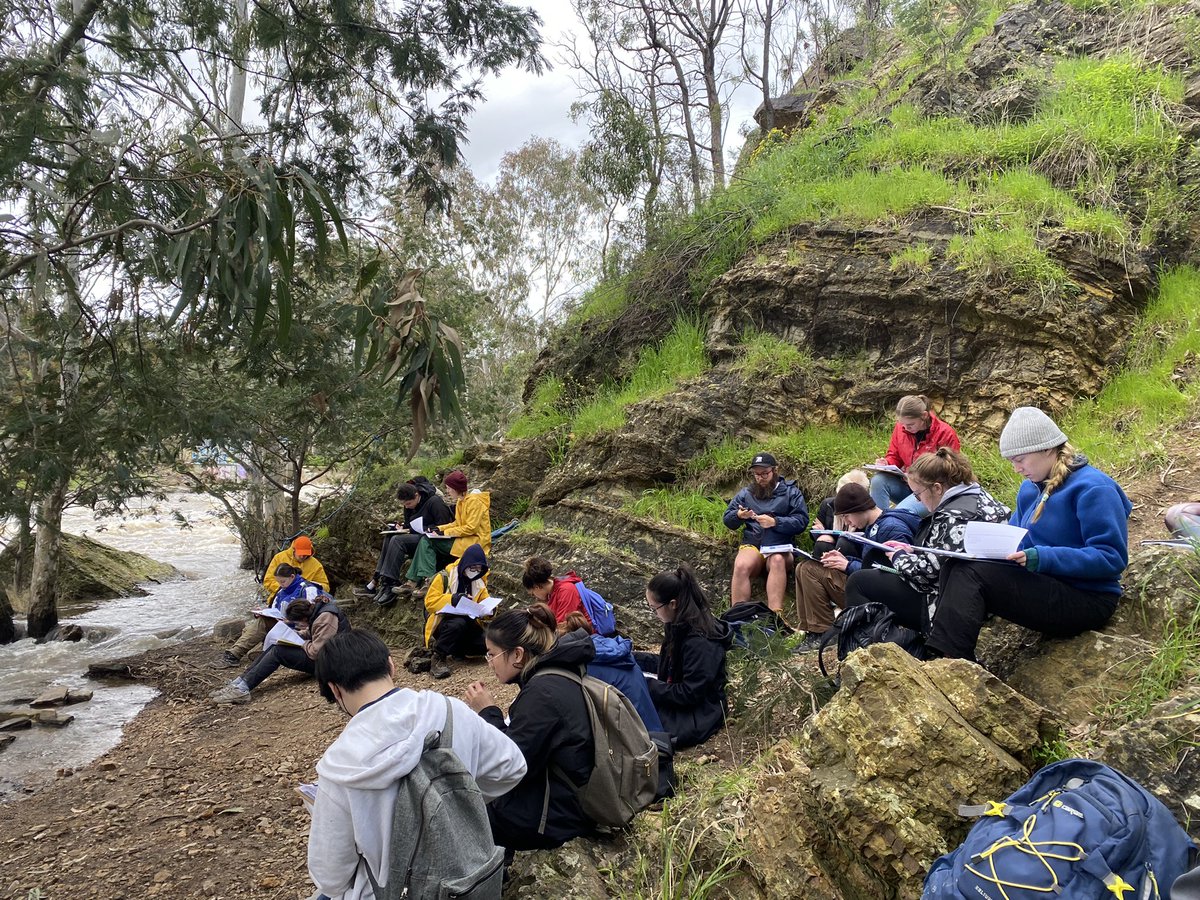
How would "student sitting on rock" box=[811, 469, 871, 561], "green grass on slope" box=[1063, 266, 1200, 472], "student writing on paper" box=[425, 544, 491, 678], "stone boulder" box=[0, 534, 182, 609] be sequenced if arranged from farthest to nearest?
"stone boulder" box=[0, 534, 182, 609] < "student writing on paper" box=[425, 544, 491, 678] < "green grass on slope" box=[1063, 266, 1200, 472] < "student sitting on rock" box=[811, 469, 871, 561]

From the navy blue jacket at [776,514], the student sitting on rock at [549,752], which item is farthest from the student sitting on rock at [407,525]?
the student sitting on rock at [549,752]

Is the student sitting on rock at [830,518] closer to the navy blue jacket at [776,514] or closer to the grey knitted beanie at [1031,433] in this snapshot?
the navy blue jacket at [776,514]

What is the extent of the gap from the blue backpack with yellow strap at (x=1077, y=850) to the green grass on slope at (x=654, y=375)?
6.31m

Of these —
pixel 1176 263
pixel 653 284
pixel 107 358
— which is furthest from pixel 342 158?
pixel 1176 263

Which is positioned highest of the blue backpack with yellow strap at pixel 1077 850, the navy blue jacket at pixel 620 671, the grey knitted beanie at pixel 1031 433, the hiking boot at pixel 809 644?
the grey knitted beanie at pixel 1031 433

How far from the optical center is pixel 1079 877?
2039 mm

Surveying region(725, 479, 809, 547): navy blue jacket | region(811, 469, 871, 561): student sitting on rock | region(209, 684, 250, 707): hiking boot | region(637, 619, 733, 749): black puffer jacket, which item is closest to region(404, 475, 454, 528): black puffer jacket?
region(209, 684, 250, 707): hiking boot

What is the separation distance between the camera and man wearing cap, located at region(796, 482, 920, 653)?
4699mm

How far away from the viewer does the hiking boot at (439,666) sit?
727 centimetres

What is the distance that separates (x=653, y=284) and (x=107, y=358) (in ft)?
19.7

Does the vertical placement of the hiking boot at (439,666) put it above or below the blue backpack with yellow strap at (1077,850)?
below

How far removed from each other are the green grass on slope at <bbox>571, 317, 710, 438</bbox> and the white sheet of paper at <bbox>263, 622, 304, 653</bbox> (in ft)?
11.7

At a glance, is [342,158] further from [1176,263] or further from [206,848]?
[1176,263]

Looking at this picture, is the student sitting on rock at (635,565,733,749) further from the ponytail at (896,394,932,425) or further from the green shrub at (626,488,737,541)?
the green shrub at (626,488,737,541)
